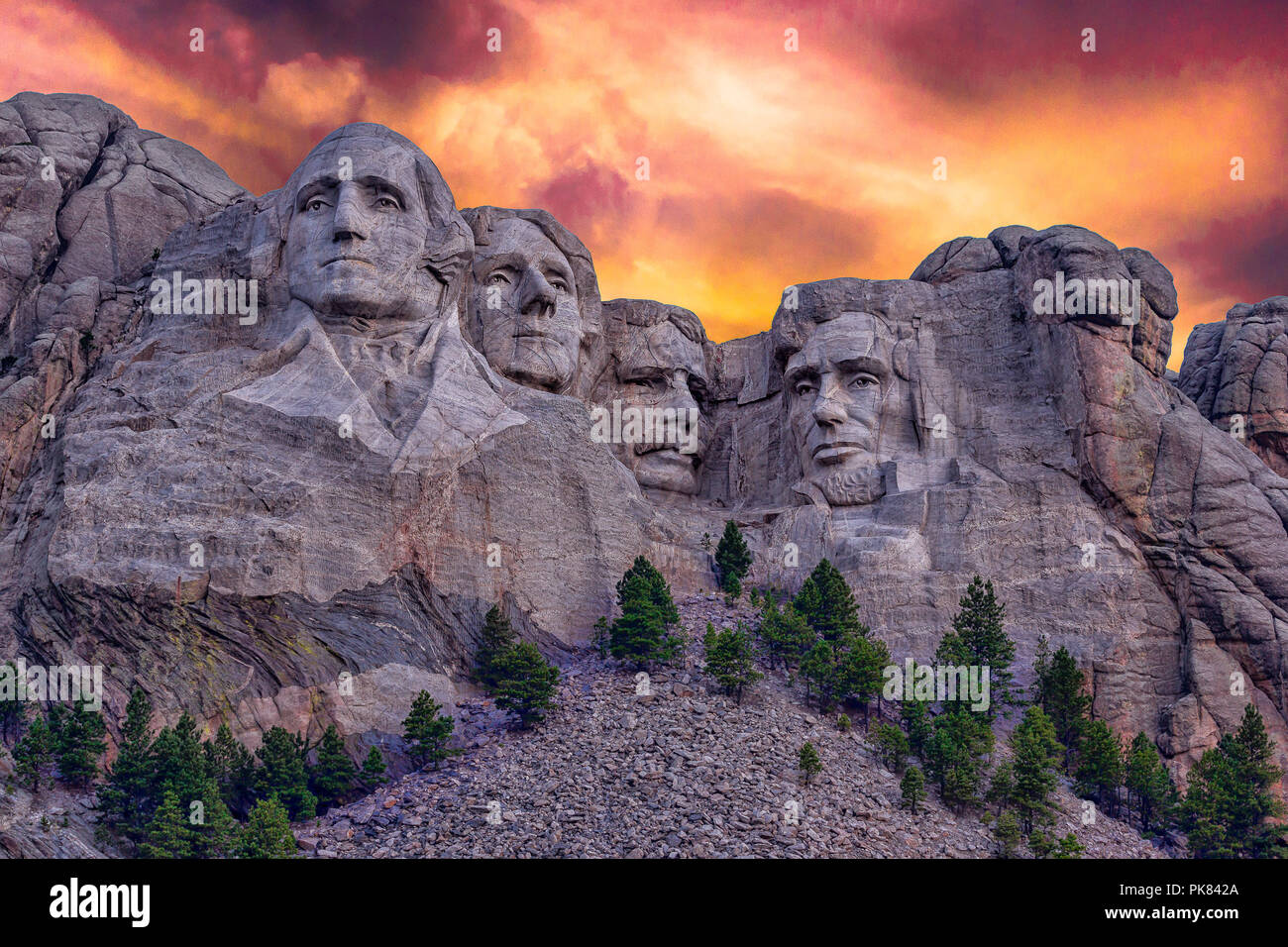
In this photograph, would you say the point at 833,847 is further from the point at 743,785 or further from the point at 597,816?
the point at 597,816

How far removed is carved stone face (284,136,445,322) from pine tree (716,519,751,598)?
8759 mm

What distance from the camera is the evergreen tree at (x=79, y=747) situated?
2503 centimetres

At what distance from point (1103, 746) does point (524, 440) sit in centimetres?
1348

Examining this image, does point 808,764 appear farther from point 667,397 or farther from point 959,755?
point 667,397

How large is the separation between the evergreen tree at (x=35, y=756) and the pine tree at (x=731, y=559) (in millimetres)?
15501

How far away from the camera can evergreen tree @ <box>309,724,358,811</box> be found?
86.7 ft

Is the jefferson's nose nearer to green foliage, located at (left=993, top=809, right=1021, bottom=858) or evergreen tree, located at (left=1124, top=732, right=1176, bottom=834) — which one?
green foliage, located at (left=993, top=809, right=1021, bottom=858)

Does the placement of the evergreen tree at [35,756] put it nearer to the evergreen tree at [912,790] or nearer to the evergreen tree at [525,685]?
the evergreen tree at [525,685]

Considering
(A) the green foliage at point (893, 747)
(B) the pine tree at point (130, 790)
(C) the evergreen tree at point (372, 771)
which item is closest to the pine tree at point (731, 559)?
(A) the green foliage at point (893, 747)

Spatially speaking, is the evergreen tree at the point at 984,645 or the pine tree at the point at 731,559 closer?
the evergreen tree at the point at 984,645

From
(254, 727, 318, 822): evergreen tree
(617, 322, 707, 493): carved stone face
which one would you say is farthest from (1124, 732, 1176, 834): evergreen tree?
(254, 727, 318, 822): evergreen tree

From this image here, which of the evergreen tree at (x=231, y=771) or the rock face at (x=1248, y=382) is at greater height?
the rock face at (x=1248, y=382)

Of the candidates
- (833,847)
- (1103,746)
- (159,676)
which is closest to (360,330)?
(159,676)

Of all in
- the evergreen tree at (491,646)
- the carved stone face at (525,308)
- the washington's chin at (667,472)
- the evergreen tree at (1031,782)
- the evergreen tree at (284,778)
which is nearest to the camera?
the evergreen tree at (284,778)
